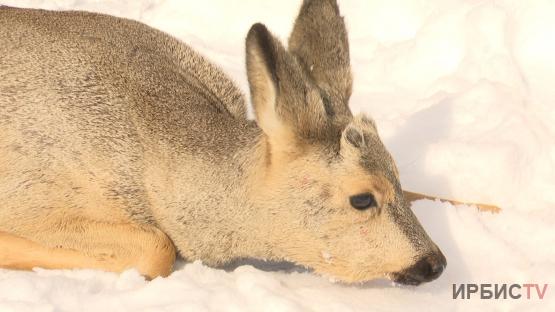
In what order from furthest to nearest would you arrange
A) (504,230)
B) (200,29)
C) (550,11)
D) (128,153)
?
(200,29)
(550,11)
(504,230)
(128,153)

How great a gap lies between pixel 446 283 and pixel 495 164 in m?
1.26

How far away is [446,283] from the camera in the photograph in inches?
175

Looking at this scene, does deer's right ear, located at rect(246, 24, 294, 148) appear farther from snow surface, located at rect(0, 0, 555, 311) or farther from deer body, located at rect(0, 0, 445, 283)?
snow surface, located at rect(0, 0, 555, 311)

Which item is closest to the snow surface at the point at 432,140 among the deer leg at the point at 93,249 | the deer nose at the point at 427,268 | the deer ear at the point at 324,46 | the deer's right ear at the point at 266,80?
the deer leg at the point at 93,249

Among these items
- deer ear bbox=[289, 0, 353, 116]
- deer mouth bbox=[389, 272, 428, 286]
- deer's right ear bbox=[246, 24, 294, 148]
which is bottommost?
deer mouth bbox=[389, 272, 428, 286]

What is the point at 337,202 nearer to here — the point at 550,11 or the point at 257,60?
the point at 257,60

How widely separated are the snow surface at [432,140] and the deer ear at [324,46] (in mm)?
931

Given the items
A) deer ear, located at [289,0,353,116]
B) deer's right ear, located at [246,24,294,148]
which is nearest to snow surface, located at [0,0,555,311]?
deer's right ear, located at [246,24,294,148]

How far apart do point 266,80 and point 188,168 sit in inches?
27.3

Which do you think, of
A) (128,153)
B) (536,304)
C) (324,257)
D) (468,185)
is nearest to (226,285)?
(324,257)

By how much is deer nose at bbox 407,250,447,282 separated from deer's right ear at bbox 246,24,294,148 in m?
0.78

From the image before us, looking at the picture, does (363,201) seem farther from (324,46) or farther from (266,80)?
(324,46)

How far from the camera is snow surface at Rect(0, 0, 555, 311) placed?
13.7ft

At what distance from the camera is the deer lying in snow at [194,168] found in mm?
4098
